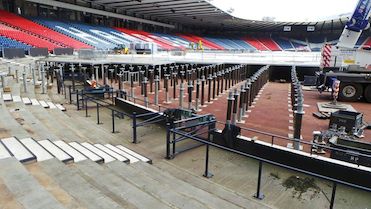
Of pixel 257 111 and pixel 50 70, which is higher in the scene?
pixel 50 70

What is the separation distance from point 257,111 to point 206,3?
37.4 m

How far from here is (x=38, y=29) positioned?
3197 cm

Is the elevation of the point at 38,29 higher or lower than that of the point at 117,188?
higher

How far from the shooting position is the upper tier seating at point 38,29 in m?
30.4

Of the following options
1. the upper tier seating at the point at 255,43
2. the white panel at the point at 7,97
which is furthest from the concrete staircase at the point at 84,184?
the upper tier seating at the point at 255,43

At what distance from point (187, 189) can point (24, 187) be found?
2646mm

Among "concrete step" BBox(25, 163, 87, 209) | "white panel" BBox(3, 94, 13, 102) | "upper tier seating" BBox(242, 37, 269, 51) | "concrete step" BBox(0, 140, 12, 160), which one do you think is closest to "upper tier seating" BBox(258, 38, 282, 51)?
"upper tier seating" BBox(242, 37, 269, 51)

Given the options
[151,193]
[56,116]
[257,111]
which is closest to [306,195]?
[151,193]

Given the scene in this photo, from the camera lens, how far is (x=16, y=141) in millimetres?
5664

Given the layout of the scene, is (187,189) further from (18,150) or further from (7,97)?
(7,97)

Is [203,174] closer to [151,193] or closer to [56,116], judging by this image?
[151,193]

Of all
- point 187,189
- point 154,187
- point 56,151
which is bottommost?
point 187,189

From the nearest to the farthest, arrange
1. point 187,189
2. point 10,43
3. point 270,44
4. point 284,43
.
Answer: point 187,189 < point 10,43 < point 270,44 < point 284,43

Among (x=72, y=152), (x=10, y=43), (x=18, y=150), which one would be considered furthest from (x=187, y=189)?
(x=10, y=43)
